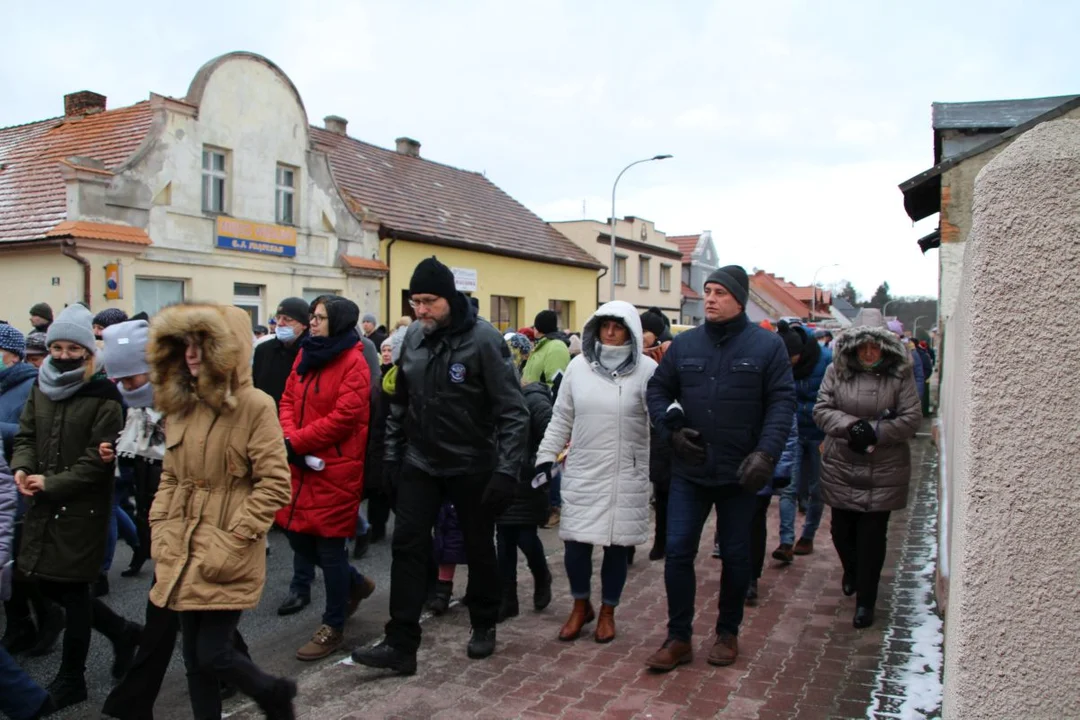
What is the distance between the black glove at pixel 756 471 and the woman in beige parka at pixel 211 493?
7.41 ft

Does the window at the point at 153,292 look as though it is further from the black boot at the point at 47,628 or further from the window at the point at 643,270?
the window at the point at 643,270

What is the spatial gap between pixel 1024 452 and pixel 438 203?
26310mm

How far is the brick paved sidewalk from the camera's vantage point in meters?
4.20

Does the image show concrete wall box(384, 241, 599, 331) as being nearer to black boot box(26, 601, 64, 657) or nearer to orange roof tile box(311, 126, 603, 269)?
orange roof tile box(311, 126, 603, 269)

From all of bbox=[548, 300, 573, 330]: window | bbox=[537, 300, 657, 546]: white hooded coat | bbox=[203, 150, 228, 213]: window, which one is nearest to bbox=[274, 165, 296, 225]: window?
bbox=[203, 150, 228, 213]: window

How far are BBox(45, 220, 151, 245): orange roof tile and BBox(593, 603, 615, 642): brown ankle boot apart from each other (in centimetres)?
1312

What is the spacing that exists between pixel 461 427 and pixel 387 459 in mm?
570

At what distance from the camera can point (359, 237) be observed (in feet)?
71.9

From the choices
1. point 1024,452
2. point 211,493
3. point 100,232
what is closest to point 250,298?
point 100,232

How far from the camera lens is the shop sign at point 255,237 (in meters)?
18.0

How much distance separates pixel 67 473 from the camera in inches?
159

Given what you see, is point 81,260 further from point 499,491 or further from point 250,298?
point 499,491

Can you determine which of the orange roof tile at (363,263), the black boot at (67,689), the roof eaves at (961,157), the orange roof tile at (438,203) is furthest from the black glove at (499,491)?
the orange roof tile at (438,203)

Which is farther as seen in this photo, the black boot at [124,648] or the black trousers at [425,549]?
the black trousers at [425,549]
